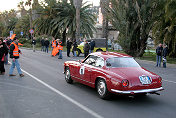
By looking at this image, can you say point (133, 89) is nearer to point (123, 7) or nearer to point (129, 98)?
point (129, 98)

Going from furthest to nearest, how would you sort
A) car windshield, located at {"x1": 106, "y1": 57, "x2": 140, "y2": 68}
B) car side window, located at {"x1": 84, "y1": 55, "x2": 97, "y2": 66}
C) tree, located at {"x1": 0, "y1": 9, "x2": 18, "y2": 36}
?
tree, located at {"x1": 0, "y1": 9, "x2": 18, "y2": 36}
car side window, located at {"x1": 84, "y1": 55, "x2": 97, "y2": 66}
car windshield, located at {"x1": 106, "y1": 57, "x2": 140, "y2": 68}

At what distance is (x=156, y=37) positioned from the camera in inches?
873

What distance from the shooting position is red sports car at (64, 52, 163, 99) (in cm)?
630

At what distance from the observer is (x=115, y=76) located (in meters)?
6.49

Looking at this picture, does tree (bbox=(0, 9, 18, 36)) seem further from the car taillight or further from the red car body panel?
the car taillight

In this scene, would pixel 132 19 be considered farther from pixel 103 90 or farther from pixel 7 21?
pixel 7 21

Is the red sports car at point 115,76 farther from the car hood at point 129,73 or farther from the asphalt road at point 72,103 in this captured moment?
the asphalt road at point 72,103

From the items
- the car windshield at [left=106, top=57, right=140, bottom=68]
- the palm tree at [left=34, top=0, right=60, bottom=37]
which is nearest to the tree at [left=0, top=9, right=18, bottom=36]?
the palm tree at [left=34, top=0, right=60, bottom=37]

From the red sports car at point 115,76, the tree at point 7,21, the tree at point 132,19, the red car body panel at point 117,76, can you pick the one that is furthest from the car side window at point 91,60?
the tree at point 7,21

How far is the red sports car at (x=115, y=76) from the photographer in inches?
248

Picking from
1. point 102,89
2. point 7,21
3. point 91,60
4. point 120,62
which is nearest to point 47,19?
point 91,60

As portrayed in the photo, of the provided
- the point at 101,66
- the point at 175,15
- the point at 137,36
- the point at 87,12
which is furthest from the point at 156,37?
the point at 87,12

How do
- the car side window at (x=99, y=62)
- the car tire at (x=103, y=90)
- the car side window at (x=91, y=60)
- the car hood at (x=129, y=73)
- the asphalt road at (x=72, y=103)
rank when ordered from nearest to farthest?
the asphalt road at (x=72, y=103) → the car hood at (x=129, y=73) → the car tire at (x=103, y=90) → the car side window at (x=99, y=62) → the car side window at (x=91, y=60)

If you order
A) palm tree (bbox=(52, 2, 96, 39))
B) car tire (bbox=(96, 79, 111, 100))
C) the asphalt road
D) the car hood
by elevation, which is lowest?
the asphalt road
